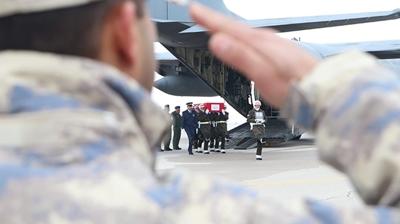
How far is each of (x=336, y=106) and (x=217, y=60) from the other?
15759mm

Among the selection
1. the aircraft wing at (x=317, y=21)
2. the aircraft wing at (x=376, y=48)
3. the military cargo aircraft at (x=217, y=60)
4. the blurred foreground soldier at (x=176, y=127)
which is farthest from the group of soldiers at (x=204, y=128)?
the aircraft wing at (x=376, y=48)

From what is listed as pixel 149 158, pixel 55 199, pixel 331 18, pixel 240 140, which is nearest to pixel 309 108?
pixel 149 158

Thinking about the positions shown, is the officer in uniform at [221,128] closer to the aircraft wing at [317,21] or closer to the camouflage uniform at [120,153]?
the aircraft wing at [317,21]

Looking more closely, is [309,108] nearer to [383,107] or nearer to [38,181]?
[383,107]

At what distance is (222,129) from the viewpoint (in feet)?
53.9

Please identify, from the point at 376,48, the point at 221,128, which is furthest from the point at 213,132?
the point at 376,48

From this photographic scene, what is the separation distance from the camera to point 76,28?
817 millimetres

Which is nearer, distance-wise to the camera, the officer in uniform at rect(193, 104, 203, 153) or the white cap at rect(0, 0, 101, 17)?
the white cap at rect(0, 0, 101, 17)

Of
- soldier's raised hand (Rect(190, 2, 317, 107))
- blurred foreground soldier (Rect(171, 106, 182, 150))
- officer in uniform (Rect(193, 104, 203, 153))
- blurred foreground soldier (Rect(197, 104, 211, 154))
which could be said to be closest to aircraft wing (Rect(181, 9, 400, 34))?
blurred foreground soldier (Rect(197, 104, 211, 154))

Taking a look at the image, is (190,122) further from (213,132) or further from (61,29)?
(61,29)

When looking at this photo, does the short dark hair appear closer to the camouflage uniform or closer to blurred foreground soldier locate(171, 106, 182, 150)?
the camouflage uniform

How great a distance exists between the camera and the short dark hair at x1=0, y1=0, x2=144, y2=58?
812 millimetres

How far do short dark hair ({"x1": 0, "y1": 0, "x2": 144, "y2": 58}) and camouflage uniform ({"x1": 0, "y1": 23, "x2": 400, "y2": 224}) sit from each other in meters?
0.03

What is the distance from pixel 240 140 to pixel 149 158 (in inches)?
678
